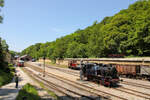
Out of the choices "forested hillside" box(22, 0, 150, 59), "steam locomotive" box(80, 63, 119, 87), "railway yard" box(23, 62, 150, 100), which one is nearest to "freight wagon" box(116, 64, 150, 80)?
Result: "railway yard" box(23, 62, 150, 100)

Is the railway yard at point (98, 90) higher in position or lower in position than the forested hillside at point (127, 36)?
lower

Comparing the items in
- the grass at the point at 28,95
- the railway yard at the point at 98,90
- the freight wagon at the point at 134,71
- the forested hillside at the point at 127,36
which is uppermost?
the forested hillside at the point at 127,36

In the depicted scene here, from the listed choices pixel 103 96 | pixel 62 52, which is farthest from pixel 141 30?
pixel 62 52

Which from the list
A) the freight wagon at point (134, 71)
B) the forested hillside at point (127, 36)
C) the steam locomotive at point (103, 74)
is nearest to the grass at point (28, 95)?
the steam locomotive at point (103, 74)

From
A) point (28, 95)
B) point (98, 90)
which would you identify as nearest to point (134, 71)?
point (98, 90)

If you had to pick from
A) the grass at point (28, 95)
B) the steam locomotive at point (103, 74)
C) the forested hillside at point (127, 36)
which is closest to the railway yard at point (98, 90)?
the steam locomotive at point (103, 74)

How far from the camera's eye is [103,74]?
17703 millimetres

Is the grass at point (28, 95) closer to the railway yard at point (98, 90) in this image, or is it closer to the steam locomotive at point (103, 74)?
the railway yard at point (98, 90)

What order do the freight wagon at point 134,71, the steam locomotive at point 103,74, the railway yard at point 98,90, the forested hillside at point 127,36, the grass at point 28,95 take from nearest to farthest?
1. the grass at point 28,95
2. the railway yard at point 98,90
3. the steam locomotive at point 103,74
4. the freight wagon at point 134,71
5. the forested hillside at point 127,36

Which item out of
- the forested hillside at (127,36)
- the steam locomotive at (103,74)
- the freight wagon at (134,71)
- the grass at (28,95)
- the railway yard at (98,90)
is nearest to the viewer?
the grass at (28,95)

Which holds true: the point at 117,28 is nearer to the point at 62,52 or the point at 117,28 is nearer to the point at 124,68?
the point at 124,68

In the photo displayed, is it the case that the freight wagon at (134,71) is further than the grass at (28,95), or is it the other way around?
the freight wagon at (134,71)

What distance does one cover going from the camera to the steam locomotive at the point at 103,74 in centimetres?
1711

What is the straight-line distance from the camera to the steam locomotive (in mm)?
17109
